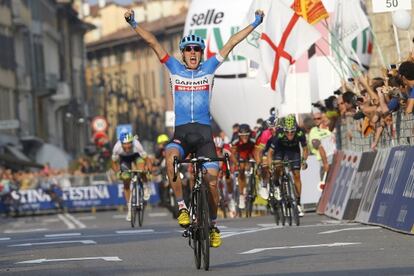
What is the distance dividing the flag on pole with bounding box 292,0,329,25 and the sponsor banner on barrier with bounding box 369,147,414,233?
11.1m

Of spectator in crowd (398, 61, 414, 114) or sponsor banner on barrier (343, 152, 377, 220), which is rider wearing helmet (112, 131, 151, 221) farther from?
spectator in crowd (398, 61, 414, 114)

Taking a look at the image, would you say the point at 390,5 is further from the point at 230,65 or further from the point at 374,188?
the point at 230,65

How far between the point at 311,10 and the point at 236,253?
16103 mm

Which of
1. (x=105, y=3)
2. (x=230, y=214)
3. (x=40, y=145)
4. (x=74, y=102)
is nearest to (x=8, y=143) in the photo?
(x=40, y=145)

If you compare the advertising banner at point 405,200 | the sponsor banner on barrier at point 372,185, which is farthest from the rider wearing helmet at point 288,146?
the advertising banner at point 405,200

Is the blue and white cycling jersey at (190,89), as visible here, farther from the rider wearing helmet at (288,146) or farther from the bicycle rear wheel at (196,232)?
the rider wearing helmet at (288,146)

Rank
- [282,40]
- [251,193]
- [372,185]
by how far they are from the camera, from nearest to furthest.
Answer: [372,185] < [251,193] < [282,40]

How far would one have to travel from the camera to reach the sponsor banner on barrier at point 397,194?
2006 centimetres

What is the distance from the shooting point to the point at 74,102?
370 ft

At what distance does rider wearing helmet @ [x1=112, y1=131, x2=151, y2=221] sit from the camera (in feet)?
98.2

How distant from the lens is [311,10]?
33.9 m

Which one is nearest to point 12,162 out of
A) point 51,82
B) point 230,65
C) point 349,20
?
point 230,65

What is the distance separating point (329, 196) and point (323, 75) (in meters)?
13.5

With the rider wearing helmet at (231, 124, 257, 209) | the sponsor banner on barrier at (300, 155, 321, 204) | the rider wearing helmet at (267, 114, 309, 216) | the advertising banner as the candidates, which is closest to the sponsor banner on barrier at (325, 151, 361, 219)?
the rider wearing helmet at (267, 114, 309, 216)
